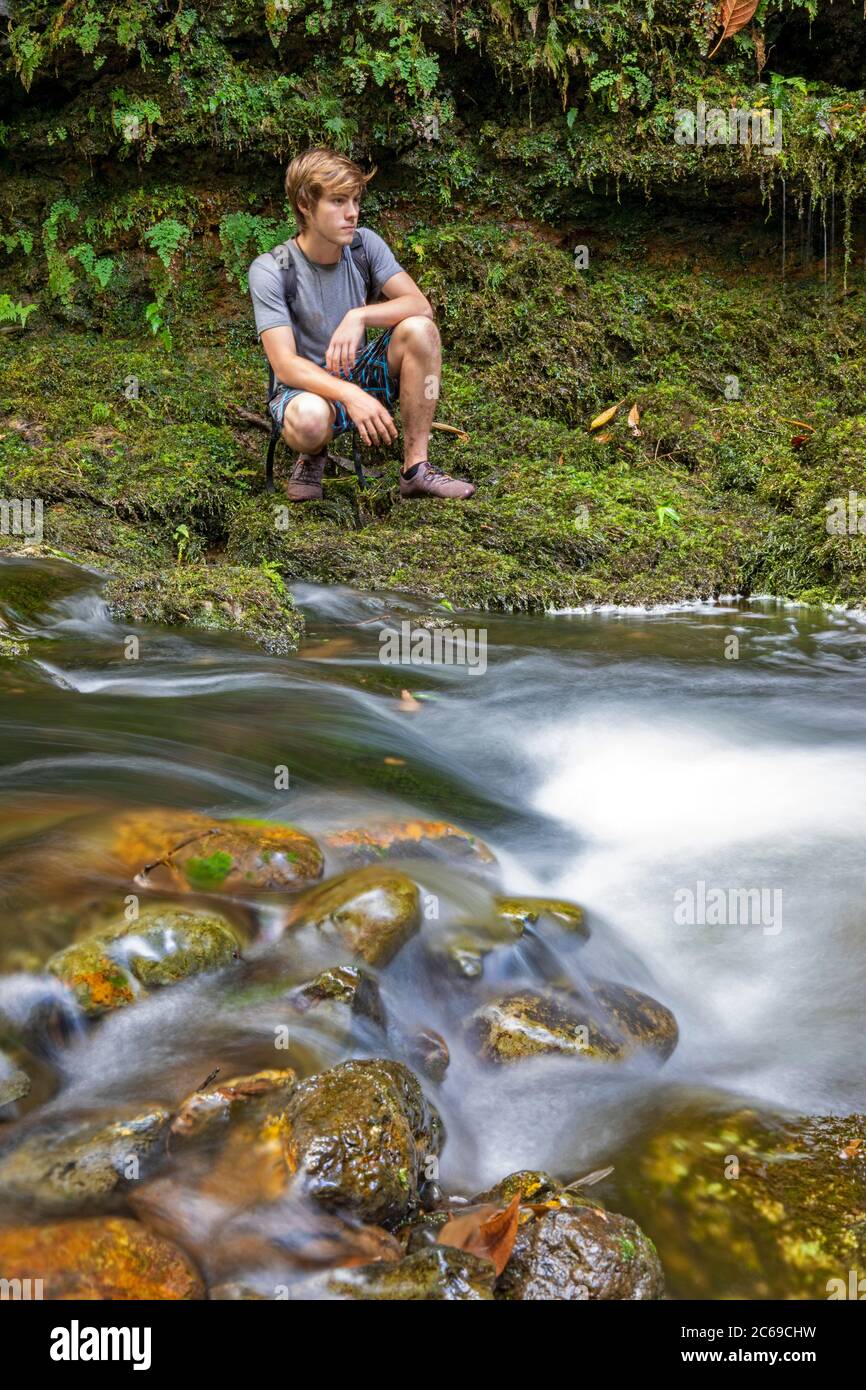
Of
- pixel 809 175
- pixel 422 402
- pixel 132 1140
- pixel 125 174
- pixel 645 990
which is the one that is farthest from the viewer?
pixel 125 174

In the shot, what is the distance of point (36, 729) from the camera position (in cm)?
423

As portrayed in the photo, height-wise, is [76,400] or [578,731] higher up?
[76,400]

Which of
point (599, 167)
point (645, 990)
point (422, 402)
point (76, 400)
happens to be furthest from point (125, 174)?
point (645, 990)

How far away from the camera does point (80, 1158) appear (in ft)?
7.22

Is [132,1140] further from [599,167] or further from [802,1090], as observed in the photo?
[599,167]

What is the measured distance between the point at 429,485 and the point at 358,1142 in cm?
649

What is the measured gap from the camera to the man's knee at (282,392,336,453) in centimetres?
737

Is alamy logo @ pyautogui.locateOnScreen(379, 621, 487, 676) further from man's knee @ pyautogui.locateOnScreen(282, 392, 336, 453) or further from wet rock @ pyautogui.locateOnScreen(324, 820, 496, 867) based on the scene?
wet rock @ pyautogui.locateOnScreen(324, 820, 496, 867)

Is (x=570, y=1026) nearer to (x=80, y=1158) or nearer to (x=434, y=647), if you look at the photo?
(x=80, y=1158)

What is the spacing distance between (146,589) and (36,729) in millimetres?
2427

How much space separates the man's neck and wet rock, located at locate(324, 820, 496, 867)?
5.07 metres
